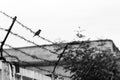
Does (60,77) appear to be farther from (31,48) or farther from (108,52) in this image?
(31,48)

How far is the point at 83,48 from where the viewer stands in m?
12.6

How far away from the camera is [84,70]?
12.5 meters

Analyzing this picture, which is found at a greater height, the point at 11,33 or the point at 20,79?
the point at 11,33

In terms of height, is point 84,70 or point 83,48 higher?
point 83,48

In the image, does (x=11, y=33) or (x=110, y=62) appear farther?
(x=110, y=62)

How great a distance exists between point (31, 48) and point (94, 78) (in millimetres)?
19356

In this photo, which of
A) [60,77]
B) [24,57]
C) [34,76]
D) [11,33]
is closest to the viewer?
[11,33]

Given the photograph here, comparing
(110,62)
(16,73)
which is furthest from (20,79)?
(110,62)

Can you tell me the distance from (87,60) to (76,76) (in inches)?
31.3

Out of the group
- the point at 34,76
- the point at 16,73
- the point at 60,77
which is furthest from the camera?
the point at 60,77

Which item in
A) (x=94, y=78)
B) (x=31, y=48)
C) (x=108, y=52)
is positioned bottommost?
(x=94, y=78)

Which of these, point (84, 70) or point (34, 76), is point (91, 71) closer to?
point (84, 70)

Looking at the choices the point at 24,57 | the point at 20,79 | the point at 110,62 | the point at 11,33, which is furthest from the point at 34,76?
the point at 24,57

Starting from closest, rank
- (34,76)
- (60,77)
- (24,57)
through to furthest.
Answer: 1. (34,76)
2. (60,77)
3. (24,57)
